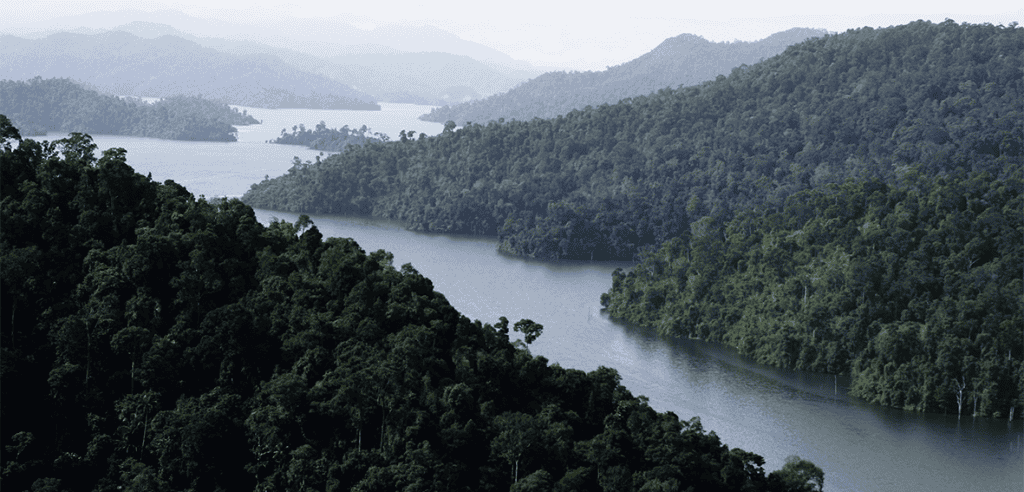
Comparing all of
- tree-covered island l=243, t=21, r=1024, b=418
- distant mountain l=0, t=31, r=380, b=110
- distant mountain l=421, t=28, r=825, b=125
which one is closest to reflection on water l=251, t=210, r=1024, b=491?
tree-covered island l=243, t=21, r=1024, b=418

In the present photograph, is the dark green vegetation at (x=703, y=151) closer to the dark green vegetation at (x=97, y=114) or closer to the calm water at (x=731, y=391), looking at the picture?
→ the calm water at (x=731, y=391)

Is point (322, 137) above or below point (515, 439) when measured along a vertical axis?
above

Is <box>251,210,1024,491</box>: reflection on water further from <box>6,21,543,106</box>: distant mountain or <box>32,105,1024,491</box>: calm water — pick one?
<box>6,21,543,106</box>: distant mountain

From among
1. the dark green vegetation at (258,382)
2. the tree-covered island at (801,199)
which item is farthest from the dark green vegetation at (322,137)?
the dark green vegetation at (258,382)

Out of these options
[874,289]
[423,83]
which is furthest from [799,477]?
[423,83]

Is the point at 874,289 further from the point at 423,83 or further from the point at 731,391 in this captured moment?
the point at 423,83

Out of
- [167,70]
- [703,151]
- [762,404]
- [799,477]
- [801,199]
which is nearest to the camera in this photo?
[799,477]
